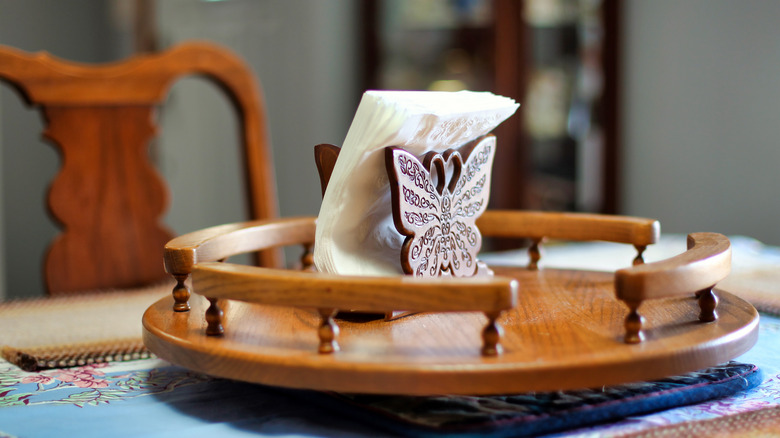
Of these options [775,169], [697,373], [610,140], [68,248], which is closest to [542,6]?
[610,140]

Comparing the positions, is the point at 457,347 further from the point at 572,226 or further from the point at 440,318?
the point at 572,226

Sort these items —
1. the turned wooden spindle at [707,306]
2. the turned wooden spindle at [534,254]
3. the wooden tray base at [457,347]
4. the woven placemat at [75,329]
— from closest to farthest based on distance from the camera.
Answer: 1. the wooden tray base at [457,347]
2. the turned wooden spindle at [707,306]
3. the woven placemat at [75,329]
4. the turned wooden spindle at [534,254]

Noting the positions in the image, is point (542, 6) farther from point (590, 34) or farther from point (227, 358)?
point (227, 358)

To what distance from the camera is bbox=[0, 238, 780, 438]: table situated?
526mm

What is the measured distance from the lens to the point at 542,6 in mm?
2945

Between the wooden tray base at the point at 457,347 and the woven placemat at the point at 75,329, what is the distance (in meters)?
0.12

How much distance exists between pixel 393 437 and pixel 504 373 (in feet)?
0.33

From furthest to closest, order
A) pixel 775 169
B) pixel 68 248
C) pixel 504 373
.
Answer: pixel 775 169 → pixel 68 248 → pixel 504 373

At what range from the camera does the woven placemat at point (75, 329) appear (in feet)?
2.37

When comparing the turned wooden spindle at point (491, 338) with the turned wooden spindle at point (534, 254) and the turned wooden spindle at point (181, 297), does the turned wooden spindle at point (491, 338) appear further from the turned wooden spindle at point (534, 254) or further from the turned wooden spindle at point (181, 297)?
the turned wooden spindle at point (534, 254)


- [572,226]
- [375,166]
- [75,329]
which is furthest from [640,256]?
[75,329]

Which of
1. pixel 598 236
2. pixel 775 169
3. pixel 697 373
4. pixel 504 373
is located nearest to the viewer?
pixel 504 373

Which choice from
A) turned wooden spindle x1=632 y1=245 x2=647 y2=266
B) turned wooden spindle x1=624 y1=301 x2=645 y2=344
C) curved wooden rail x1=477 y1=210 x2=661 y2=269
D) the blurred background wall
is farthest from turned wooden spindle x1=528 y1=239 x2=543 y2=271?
Result: the blurred background wall

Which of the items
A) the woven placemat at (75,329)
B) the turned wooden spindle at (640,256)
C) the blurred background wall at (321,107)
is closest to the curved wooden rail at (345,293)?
the woven placemat at (75,329)
